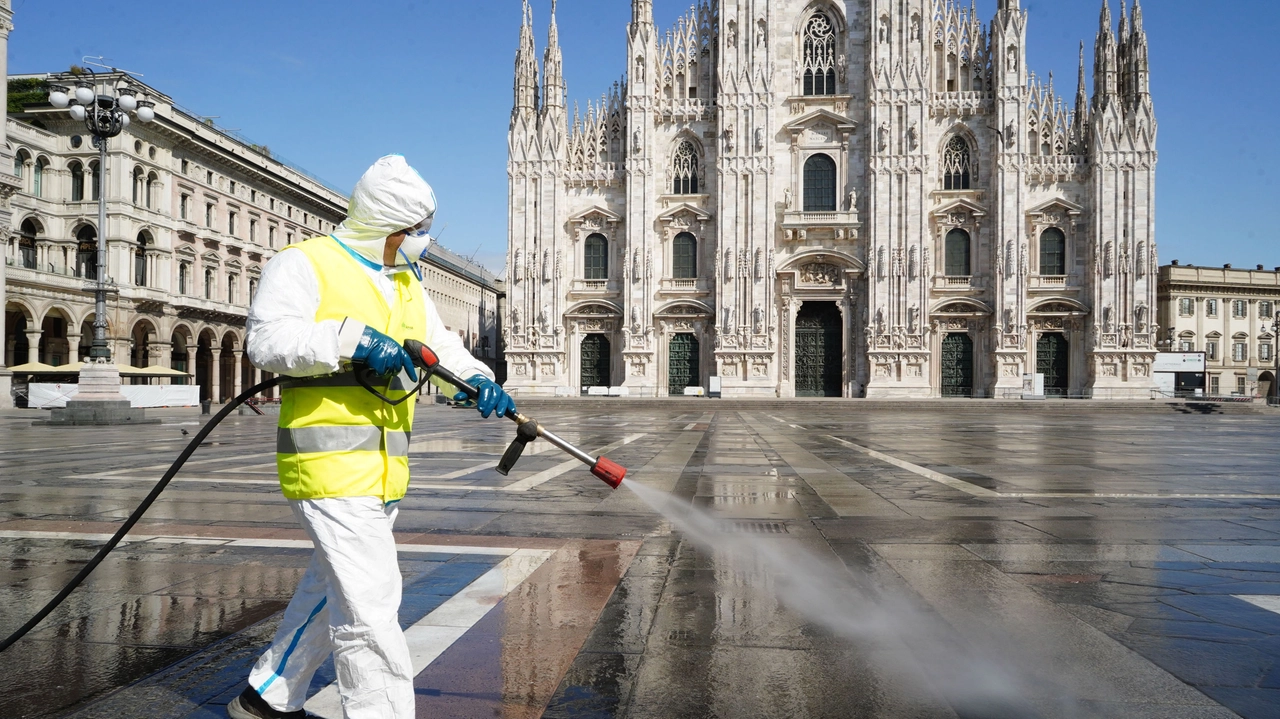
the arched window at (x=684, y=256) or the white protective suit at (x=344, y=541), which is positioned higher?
the arched window at (x=684, y=256)

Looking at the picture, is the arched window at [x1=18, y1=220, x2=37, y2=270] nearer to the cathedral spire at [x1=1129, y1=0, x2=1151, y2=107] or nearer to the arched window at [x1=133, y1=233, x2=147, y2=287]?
the arched window at [x1=133, y1=233, x2=147, y2=287]

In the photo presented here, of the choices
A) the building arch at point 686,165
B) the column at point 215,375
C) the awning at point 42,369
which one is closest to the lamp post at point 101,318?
the awning at point 42,369

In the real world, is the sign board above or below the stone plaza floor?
above

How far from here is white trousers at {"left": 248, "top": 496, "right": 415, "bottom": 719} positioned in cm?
250

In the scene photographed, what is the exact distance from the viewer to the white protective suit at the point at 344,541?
2510 mm

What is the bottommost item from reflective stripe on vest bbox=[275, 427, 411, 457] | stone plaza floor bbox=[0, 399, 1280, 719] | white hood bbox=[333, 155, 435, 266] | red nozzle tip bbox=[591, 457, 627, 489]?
stone plaza floor bbox=[0, 399, 1280, 719]

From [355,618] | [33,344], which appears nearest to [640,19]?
[33,344]

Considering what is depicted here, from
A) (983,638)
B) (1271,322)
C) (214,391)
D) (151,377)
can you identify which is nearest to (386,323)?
(983,638)

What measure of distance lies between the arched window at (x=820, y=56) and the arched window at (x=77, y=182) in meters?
33.8

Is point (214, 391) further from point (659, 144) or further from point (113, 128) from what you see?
point (113, 128)

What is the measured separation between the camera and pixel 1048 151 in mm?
39969

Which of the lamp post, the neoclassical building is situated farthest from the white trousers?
the neoclassical building

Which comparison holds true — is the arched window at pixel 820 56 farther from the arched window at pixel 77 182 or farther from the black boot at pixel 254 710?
the black boot at pixel 254 710

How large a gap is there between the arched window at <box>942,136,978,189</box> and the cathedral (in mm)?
80
